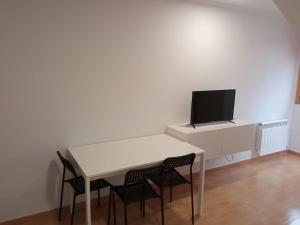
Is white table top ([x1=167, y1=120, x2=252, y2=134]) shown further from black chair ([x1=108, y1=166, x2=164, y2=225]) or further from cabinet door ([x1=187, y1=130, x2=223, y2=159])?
black chair ([x1=108, y1=166, x2=164, y2=225])

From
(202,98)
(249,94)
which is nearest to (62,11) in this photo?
(202,98)

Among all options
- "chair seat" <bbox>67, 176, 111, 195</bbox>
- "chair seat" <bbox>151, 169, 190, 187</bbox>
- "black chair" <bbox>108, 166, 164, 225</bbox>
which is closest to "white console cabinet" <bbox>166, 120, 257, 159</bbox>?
"chair seat" <bbox>151, 169, 190, 187</bbox>

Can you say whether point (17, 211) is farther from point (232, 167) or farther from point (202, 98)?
point (232, 167)

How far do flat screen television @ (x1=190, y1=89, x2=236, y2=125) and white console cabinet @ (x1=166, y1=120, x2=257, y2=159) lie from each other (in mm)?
103

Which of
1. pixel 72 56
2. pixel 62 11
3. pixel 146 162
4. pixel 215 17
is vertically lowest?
pixel 146 162

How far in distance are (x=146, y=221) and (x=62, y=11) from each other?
2.32 meters

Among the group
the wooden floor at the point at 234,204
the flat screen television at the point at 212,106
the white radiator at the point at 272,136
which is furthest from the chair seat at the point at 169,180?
the white radiator at the point at 272,136

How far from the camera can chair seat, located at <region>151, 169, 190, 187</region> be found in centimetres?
260

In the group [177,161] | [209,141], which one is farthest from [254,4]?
[177,161]

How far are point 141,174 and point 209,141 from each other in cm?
126

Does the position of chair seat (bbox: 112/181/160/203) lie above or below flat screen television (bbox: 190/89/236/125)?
below

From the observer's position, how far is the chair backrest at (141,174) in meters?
2.21

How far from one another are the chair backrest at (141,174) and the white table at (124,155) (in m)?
0.07

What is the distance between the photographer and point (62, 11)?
2.48 m
